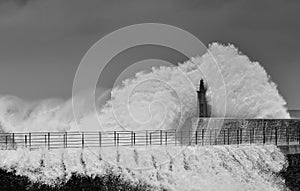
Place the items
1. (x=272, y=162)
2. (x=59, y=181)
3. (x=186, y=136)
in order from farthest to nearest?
(x=186, y=136) < (x=272, y=162) < (x=59, y=181)

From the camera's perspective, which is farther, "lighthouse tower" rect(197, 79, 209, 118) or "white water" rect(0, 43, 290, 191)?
"lighthouse tower" rect(197, 79, 209, 118)

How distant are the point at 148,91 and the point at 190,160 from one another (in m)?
16.1

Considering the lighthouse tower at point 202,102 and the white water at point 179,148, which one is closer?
the white water at point 179,148

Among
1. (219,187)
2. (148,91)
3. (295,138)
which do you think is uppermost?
(148,91)

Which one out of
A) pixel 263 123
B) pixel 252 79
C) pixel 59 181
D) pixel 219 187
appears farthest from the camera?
pixel 252 79

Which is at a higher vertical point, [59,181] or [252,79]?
[252,79]

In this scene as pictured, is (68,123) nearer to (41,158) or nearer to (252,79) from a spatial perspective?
(252,79)

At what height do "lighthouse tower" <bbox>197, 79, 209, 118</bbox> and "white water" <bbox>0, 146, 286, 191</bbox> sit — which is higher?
"lighthouse tower" <bbox>197, 79, 209, 118</bbox>

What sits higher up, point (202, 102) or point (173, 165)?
point (202, 102)

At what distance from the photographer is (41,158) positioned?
21.3m

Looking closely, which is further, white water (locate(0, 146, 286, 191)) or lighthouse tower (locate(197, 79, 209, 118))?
lighthouse tower (locate(197, 79, 209, 118))

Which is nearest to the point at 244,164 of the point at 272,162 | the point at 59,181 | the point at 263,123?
the point at 272,162

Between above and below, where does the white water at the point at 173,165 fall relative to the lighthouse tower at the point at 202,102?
below

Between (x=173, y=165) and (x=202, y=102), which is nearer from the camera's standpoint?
(x=173, y=165)
